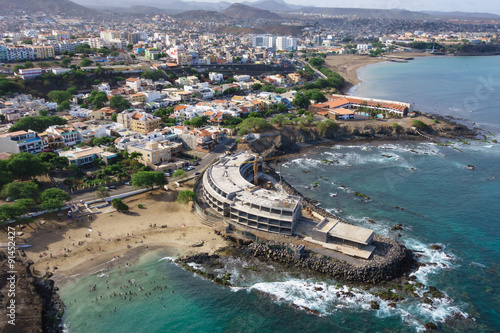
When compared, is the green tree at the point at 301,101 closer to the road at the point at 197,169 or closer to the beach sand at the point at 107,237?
the road at the point at 197,169

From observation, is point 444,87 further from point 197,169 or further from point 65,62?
point 65,62

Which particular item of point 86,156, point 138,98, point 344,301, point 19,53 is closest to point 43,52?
point 19,53

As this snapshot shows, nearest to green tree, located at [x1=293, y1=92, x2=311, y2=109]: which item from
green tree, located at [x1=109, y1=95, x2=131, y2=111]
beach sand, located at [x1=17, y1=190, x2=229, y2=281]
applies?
green tree, located at [x1=109, y1=95, x2=131, y2=111]

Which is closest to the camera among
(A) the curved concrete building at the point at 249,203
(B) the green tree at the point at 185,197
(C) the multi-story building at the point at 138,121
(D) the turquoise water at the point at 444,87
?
(A) the curved concrete building at the point at 249,203

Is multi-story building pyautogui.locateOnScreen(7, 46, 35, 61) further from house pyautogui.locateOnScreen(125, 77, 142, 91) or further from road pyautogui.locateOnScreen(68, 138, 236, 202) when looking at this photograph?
road pyautogui.locateOnScreen(68, 138, 236, 202)

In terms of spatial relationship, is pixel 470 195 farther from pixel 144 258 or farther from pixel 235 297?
pixel 144 258

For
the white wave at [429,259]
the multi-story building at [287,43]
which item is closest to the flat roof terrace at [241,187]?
the white wave at [429,259]

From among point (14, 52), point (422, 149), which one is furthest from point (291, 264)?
point (14, 52)
